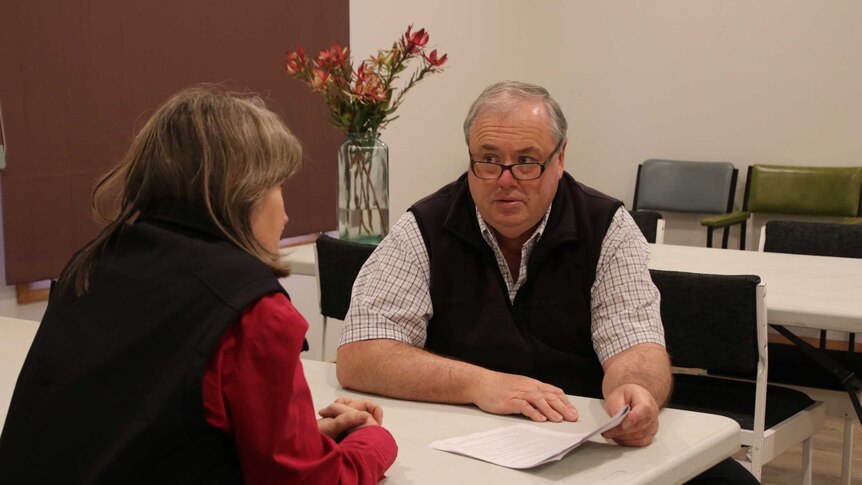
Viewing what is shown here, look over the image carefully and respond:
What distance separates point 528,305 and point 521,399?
434 mm

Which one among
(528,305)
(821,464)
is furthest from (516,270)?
(821,464)

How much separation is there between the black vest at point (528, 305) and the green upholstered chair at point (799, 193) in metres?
3.52

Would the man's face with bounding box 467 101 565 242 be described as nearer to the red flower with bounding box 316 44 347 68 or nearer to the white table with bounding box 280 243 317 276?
the red flower with bounding box 316 44 347 68

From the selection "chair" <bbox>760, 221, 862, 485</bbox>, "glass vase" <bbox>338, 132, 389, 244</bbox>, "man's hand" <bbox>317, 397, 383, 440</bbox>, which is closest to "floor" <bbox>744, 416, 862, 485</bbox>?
"chair" <bbox>760, 221, 862, 485</bbox>

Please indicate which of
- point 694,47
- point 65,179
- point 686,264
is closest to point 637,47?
point 694,47

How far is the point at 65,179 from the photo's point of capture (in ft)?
11.2

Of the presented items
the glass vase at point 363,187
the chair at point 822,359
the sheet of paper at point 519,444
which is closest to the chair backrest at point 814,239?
the chair at point 822,359

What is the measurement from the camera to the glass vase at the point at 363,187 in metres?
3.13

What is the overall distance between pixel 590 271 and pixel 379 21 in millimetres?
3537

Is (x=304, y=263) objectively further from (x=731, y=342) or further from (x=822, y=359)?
(x=822, y=359)

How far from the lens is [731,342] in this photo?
2215mm

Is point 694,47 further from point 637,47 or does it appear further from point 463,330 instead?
point 463,330

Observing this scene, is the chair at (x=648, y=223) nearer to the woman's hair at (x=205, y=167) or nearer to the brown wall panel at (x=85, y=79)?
the brown wall panel at (x=85, y=79)

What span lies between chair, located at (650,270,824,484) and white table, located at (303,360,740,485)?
688 mm
